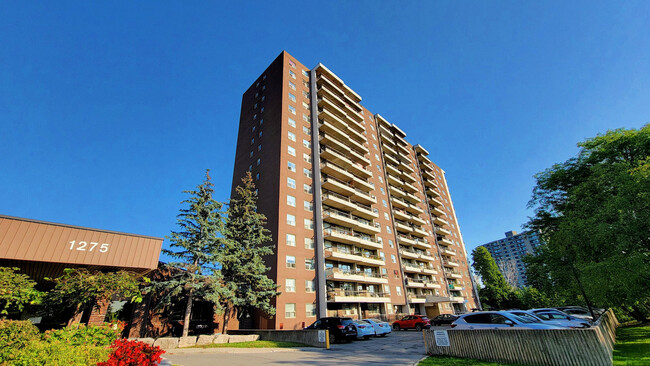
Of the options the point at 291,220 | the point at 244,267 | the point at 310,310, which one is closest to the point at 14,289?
the point at 244,267

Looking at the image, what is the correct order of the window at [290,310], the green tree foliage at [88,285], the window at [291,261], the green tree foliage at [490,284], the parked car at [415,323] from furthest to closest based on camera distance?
the green tree foliage at [490,284] → the window at [291,261] → the parked car at [415,323] → the window at [290,310] → the green tree foliage at [88,285]

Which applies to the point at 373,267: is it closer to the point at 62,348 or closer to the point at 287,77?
the point at 287,77

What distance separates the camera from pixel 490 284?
61094 mm

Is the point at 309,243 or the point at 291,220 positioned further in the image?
the point at 309,243

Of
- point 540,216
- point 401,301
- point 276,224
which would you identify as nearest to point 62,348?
point 276,224

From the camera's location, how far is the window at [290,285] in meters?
27.8

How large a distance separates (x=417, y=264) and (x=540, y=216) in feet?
79.1

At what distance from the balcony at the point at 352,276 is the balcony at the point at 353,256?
4.68 ft

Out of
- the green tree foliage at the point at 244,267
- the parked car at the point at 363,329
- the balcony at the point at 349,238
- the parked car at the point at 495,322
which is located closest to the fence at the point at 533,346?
the parked car at the point at 495,322

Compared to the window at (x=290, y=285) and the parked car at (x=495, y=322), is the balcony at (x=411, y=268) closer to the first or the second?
the window at (x=290, y=285)

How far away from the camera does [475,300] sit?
6156 cm

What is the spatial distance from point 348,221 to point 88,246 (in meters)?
26.1

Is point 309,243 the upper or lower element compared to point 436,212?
lower

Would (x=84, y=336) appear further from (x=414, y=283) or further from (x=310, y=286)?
(x=414, y=283)
